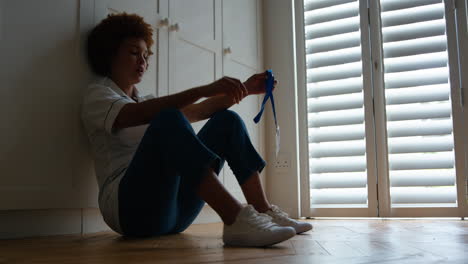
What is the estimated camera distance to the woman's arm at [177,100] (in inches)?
51.1

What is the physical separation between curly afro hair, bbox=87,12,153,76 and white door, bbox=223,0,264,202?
927mm

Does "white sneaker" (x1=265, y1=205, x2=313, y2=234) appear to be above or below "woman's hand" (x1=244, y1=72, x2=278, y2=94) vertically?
below

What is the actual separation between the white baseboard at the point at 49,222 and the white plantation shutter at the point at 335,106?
138 cm

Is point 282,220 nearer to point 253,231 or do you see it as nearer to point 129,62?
point 253,231

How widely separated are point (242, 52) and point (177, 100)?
1523mm

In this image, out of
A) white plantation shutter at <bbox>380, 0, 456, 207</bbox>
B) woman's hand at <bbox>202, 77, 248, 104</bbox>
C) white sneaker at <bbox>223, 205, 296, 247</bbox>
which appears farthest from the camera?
white plantation shutter at <bbox>380, 0, 456, 207</bbox>

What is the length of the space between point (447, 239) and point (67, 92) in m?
1.30

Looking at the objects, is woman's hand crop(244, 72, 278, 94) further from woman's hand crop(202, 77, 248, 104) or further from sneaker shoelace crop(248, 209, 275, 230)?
sneaker shoelace crop(248, 209, 275, 230)

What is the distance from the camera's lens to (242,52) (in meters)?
2.79

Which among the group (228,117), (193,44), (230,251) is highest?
(193,44)

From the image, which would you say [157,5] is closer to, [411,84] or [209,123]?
[209,123]

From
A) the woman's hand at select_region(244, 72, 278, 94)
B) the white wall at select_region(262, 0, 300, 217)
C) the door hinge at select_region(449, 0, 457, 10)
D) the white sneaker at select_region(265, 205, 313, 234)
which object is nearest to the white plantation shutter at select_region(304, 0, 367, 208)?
the white wall at select_region(262, 0, 300, 217)

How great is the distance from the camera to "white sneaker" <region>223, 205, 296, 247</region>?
114cm

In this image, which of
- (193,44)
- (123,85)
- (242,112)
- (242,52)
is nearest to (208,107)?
(123,85)
